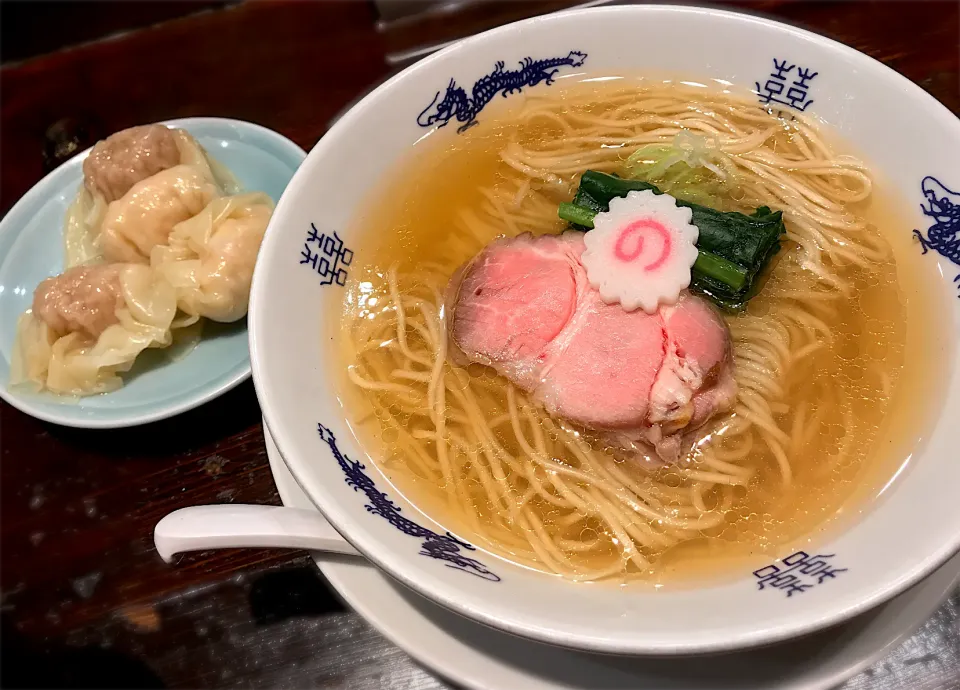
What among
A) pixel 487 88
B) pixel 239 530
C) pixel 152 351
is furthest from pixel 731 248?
pixel 152 351

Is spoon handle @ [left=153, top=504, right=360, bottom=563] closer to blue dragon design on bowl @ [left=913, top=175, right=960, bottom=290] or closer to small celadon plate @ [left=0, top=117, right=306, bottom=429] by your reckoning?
small celadon plate @ [left=0, top=117, right=306, bottom=429]

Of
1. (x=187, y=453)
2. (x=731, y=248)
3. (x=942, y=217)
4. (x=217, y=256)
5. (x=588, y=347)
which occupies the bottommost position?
(x=187, y=453)

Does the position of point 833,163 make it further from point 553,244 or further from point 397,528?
point 397,528

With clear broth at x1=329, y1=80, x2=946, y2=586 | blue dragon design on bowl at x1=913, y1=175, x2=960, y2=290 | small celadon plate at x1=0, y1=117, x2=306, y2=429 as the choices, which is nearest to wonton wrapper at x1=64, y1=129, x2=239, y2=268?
small celadon plate at x1=0, y1=117, x2=306, y2=429

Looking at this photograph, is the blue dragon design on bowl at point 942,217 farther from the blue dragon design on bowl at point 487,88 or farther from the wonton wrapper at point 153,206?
the wonton wrapper at point 153,206

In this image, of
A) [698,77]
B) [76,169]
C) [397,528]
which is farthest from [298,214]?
[76,169]

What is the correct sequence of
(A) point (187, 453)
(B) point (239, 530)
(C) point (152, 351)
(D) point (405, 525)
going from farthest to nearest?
(C) point (152, 351) < (A) point (187, 453) < (D) point (405, 525) < (B) point (239, 530)

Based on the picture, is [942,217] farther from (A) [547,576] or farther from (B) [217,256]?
(B) [217,256]
